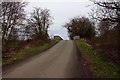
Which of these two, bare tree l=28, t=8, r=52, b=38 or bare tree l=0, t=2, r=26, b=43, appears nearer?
bare tree l=0, t=2, r=26, b=43

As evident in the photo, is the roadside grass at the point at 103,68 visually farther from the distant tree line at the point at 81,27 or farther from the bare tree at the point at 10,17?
the distant tree line at the point at 81,27

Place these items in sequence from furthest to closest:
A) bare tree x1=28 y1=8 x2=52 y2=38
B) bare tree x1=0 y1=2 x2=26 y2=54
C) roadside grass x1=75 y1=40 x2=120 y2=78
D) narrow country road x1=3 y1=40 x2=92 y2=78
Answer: bare tree x1=28 y1=8 x2=52 y2=38 < bare tree x1=0 y1=2 x2=26 y2=54 < roadside grass x1=75 y1=40 x2=120 y2=78 < narrow country road x1=3 y1=40 x2=92 y2=78

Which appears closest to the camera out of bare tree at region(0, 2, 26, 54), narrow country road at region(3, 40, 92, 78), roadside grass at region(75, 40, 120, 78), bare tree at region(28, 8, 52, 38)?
narrow country road at region(3, 40, 92, 78)

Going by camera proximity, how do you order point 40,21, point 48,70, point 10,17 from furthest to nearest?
1. point 40,21
2. point 10,17
3. point 48,70

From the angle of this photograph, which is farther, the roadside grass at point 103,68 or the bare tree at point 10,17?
the bare tree at point 10,17

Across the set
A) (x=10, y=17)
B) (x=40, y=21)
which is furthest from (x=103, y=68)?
(x=40, y=21)

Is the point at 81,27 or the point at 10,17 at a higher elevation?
the point at 10,17

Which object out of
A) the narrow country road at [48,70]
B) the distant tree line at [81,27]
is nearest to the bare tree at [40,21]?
the distant tree line at [81,27]

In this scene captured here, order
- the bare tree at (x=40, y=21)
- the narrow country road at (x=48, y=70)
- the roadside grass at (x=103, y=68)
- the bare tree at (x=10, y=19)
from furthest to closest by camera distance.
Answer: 1. the bare tree at (x=40, y=21)
2. the bare tree at (x=10, y=19)
3. the roadside grass at (x=103, y=68)
4. the narrow country road at (x=48, y=70)

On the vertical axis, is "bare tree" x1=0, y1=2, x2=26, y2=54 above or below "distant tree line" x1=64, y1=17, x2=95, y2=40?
above

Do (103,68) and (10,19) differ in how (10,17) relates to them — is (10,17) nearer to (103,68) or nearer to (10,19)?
(10,19)

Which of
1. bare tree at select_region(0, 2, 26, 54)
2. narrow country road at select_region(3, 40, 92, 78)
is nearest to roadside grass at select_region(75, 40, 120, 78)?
narrow country road at select_region(3, 40, 92, 78)

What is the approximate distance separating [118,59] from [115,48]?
3.54 meters

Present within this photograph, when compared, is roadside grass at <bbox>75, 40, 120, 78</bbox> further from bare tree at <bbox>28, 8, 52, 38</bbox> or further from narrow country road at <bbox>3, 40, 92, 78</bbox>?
bare tree at <bbox>28, 8, 52, 38</bbox>
